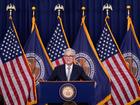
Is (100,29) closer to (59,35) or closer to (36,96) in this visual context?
(59,35)

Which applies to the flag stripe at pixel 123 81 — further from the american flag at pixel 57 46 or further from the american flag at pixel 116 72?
the american flag at pixel 57 46

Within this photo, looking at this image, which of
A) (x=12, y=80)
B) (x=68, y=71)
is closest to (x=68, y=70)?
(x=68, y=71)

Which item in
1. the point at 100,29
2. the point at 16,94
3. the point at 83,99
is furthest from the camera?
the point at 100,29

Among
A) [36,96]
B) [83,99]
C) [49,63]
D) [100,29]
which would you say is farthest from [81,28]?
[83,99]

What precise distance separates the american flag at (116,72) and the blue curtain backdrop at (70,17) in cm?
33

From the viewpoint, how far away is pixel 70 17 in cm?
880

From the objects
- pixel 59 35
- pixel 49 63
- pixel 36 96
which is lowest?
pixel 36 96

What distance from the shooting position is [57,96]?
5629 mm

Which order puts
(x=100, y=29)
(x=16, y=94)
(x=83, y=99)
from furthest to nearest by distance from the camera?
(x=100, y=29) < (x=16, y=94) < (x=83, y=99)

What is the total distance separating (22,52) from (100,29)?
71.3 inches

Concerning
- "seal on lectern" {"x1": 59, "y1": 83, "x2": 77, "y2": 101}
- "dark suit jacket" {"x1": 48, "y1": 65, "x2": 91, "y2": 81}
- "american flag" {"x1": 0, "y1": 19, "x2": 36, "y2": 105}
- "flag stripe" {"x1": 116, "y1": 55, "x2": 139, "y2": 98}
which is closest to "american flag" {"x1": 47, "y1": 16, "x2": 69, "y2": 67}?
"american flag" {"x1": 0, "y1": 19, "x2": 36, "y2": 105}

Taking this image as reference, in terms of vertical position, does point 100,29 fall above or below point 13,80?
above

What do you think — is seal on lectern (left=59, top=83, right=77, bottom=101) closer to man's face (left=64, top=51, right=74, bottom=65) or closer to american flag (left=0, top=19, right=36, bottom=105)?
man's face (left=64, top=51, right=74, bottom=65)

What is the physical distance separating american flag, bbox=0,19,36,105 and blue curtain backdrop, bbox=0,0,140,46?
0.51 meters
